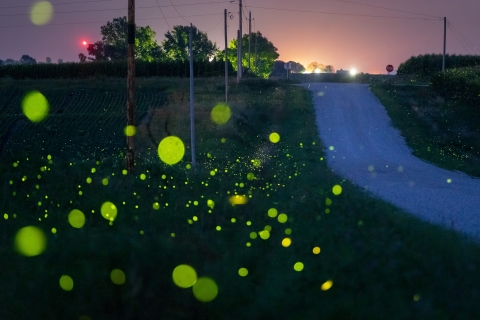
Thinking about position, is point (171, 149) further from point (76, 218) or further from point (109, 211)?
point (76, 218)

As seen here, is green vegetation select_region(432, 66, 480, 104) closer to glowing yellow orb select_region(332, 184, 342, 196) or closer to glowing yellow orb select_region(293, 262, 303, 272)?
glowing yellow orb select_region(332, 184, 342, 196)

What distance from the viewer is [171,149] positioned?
80.6ft

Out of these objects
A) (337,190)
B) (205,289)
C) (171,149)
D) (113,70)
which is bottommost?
(171,149)

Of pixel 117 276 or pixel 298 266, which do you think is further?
pixel 298 266

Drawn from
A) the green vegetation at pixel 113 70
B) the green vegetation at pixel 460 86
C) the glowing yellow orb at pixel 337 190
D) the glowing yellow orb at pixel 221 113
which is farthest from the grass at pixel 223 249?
the green vegetation at pixel 113 70

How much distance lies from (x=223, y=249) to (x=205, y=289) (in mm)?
1297

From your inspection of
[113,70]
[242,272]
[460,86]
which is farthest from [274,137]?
[113,70]

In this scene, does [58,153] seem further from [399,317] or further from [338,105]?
[399,317]

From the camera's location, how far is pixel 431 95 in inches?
1499

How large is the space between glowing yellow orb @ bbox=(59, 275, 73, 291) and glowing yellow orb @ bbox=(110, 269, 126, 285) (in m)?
0.44

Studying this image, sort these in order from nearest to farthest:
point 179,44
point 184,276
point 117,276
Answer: point 117,276, point 184,276, point 179,44

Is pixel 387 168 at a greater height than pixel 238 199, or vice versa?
pixel 238 199

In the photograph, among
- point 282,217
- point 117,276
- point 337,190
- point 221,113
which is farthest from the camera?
point 221,113

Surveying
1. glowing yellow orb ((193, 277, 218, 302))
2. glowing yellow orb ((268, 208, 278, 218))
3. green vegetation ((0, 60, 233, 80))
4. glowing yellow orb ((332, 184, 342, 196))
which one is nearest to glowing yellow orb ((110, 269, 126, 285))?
glowing yellow orb ((193, 277, 218, 302))
